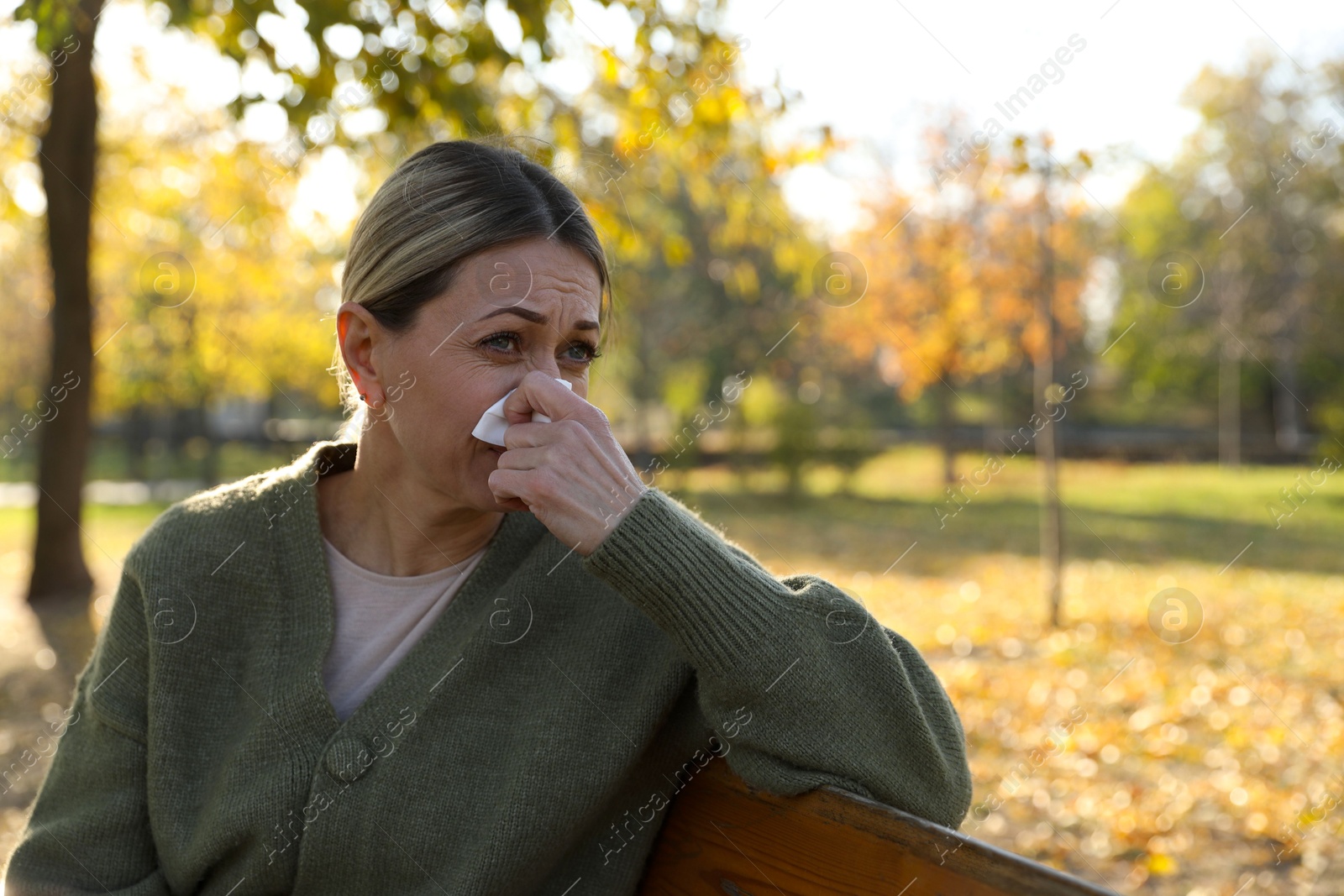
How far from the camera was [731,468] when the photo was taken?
70.4 feet

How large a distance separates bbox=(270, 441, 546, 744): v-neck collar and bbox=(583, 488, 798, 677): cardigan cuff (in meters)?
0.50

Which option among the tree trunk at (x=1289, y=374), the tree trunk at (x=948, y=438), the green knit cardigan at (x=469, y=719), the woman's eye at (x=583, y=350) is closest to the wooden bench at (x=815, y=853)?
the green knit cardigan at (x=469, y=719)

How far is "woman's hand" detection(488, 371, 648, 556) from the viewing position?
1.69 meters

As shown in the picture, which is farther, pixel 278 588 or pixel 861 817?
pixel 278 588

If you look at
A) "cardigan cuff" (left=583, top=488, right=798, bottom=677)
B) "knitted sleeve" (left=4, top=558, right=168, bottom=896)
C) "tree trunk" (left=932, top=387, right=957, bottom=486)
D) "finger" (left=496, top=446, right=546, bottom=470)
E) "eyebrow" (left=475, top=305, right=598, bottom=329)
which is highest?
"tree trunk" (left=932, top=387, right=957, bottom=486)

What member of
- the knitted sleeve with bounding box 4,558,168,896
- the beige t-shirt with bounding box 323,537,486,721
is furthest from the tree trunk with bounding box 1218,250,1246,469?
the knitted sleeve with bounding box 4,558,168,896

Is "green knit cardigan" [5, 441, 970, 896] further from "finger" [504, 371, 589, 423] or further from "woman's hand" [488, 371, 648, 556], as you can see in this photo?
"finger" [504, 371, 589, 423]

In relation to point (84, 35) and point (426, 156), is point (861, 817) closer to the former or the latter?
point (426, 156)

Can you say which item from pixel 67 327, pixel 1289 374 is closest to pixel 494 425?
pixel 67 327

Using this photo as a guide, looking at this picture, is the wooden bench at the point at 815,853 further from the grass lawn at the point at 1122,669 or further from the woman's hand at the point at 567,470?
the grass lawn at the point at 1122,669

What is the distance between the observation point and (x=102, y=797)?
2.02 m

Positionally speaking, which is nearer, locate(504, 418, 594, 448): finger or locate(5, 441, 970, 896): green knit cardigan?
locate(5, 441, 970, 896): green knit cardigan

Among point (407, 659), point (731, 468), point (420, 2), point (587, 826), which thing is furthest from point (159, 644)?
point (731, 468)

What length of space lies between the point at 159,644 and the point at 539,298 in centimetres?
100
